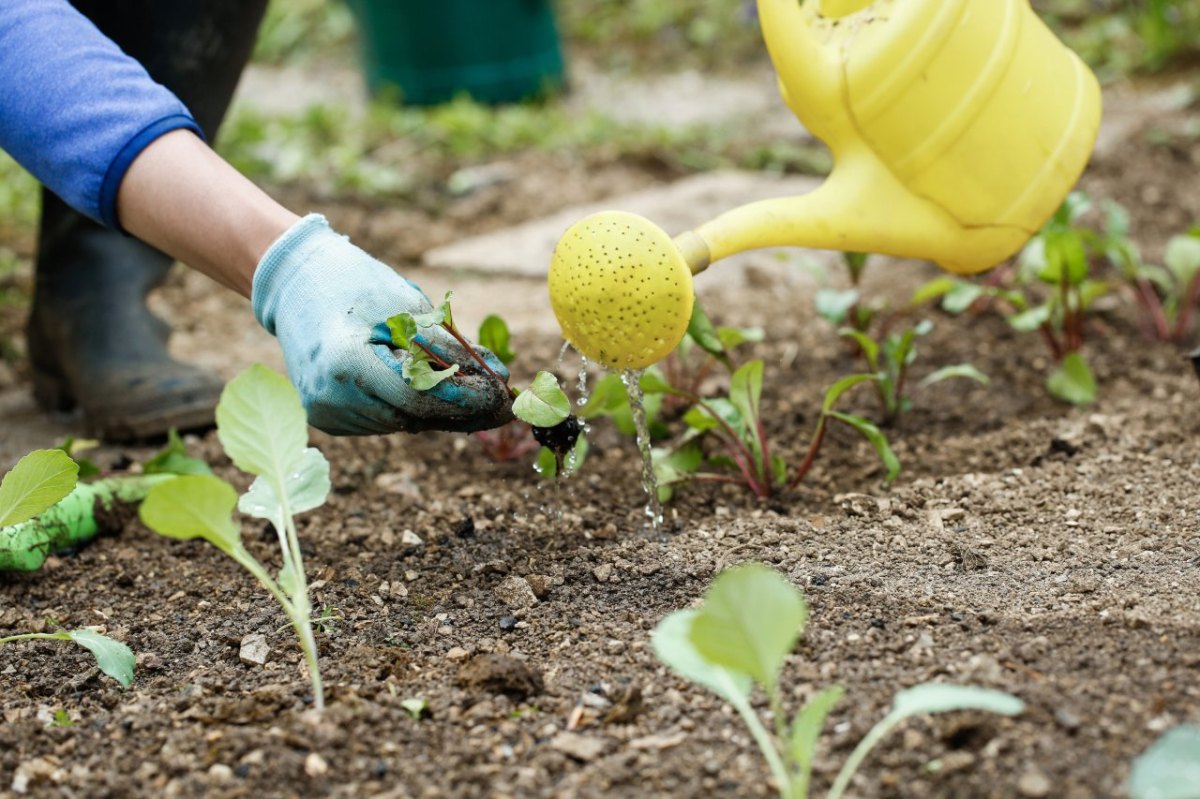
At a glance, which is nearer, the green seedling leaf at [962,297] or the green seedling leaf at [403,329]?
the green seedling leaf at [403,329]

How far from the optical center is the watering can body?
4.86ft

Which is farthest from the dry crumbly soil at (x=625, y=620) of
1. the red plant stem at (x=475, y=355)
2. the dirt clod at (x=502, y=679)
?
the red plant stem at (x=475, y=355)

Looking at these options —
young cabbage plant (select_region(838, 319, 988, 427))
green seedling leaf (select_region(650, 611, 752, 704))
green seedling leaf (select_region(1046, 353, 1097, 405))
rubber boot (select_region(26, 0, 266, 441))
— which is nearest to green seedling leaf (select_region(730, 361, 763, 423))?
young cabbage plant (select_region(838, 319, 988, 427))

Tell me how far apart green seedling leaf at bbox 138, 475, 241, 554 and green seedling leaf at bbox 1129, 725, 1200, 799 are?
694mm

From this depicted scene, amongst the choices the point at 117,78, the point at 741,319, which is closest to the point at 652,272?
the point at 117,78

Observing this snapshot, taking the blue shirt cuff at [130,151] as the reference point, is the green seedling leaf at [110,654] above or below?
below

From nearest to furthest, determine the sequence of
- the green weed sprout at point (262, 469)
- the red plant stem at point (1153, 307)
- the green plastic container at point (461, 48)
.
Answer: the green weed sprout at point (262, 469) → the red plant stem at point (1153, 307) → the green plastic container at point (461, 48)

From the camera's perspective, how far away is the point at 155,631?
133 cm

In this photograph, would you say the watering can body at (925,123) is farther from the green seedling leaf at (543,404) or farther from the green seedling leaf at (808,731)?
the green seedling leaf at (808,731)

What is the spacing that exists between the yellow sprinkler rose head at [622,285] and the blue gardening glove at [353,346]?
0.42ft

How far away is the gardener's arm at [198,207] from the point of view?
4.41 ft

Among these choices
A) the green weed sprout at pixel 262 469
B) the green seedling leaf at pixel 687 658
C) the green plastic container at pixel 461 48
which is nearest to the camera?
the green seedling leaf at pixel 687 658

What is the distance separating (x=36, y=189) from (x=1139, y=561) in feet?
9.86

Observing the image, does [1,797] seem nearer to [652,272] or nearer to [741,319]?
[652,272]
